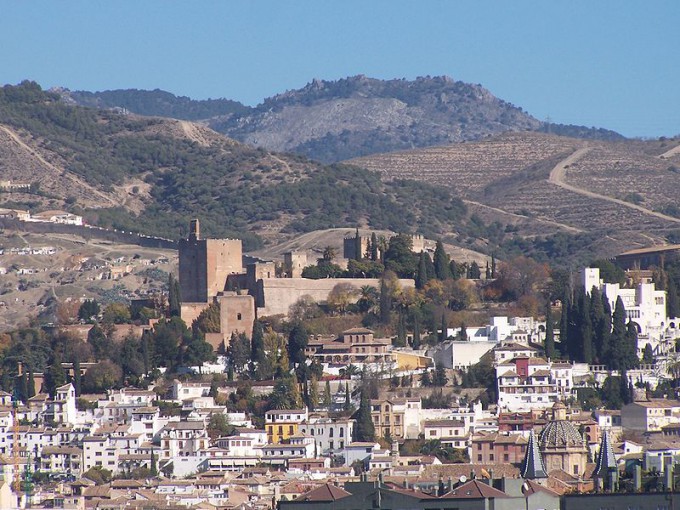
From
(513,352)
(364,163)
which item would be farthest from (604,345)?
(364,163)

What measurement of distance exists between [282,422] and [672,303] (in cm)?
1679

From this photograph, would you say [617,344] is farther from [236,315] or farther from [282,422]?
[236,315]

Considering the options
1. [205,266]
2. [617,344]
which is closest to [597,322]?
[617,344]

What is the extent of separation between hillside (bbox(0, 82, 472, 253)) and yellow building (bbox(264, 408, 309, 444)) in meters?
48.6

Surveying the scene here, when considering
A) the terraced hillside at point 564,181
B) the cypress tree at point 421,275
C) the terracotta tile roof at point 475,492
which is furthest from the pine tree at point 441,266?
the terracotta tile roof at point 475,492

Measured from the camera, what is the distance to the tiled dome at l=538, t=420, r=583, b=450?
235ft

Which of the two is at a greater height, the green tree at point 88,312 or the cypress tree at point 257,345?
the green tree at point 88,312

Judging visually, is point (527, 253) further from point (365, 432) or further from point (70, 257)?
point (365, 432)

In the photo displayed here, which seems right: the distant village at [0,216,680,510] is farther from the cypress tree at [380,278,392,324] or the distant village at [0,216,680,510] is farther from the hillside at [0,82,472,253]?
the hillside at [0,82,472,253]

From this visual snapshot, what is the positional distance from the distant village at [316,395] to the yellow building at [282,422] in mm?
46

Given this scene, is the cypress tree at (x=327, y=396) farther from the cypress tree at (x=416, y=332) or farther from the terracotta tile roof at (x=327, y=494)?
the terracotta tile roof at (x=327, y=494)

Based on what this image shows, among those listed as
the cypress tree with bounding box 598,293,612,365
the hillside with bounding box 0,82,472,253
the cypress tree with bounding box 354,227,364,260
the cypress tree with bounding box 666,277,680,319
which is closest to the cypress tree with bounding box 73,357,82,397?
the cypress tree with bounding box 354,227,364,260

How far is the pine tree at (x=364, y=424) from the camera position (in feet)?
254

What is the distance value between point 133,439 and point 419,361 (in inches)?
415
